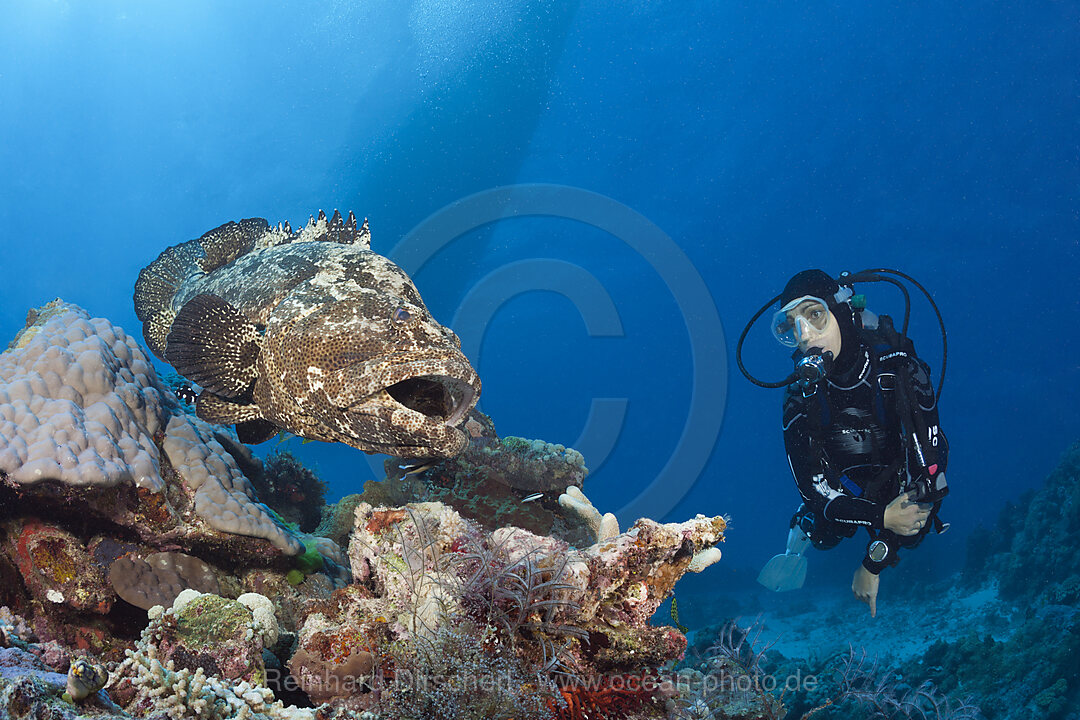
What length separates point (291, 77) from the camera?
47.6 meters

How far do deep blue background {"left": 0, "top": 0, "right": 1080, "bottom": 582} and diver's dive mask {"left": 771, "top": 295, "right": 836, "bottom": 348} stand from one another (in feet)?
117

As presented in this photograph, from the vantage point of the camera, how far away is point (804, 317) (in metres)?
6.69

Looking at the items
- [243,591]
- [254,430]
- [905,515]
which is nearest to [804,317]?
[905,515]

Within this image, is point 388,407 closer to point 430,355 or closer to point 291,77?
point 430,355

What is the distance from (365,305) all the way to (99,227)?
74.9 m

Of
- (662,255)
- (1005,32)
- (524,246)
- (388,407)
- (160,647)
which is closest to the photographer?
(160,647)

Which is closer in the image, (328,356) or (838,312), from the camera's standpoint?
(328,356)

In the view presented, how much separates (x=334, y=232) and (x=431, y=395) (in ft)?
6.56

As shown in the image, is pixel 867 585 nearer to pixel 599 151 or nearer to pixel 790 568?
pixel 790 568

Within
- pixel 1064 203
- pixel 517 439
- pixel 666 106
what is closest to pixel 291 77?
pixel 666 106

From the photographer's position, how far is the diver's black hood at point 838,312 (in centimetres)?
653

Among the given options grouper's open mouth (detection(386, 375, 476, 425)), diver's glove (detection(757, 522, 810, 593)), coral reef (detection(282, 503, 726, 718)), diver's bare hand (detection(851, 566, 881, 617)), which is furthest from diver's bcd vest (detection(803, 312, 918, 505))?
grouper's open mouth (detection(386, 375, 476, 425))

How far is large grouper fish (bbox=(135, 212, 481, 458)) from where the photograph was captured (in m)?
2.99

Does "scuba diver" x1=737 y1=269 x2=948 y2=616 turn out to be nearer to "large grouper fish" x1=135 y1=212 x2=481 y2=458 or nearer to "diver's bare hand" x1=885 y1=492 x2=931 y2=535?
"diver's bare hand" x1=885 y1=492 x2=931 y2=535
